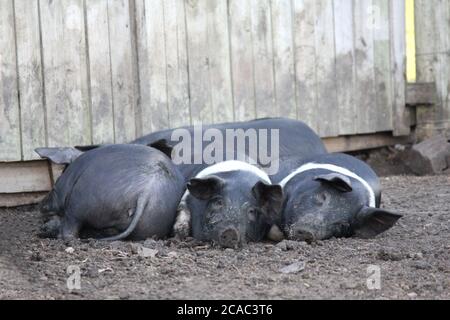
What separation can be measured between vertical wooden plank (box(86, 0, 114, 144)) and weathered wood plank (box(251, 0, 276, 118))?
1262 mm

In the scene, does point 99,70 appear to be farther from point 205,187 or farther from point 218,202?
point 218,202

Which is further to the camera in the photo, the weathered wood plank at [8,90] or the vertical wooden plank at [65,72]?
the vertical wooden plank at [65,72]

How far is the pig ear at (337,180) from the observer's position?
489 cm

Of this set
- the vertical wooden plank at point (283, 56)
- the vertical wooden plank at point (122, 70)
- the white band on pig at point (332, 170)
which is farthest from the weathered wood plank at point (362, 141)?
the white band on pig at point (332, 170)

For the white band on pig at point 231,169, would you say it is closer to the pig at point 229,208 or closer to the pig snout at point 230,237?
the pig at point 229,208

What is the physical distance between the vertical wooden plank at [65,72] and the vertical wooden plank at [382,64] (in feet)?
9.13

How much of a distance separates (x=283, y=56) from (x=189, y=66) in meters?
0.91

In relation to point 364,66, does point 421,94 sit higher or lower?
lower

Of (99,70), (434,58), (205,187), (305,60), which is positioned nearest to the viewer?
(205,187)

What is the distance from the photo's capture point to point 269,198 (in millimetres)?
4926

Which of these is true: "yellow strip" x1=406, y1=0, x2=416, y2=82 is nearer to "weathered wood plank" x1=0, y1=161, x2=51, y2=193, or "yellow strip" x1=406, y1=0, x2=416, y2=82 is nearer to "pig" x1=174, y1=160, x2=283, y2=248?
"pig" x1=174, y1=160, x2=283, y2=248

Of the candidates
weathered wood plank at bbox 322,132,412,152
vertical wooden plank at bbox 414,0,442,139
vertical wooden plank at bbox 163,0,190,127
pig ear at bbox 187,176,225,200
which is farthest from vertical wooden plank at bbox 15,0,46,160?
vertical wooden plank at bbox 414,0,442,139

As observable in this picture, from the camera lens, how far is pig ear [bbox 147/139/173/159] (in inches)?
225

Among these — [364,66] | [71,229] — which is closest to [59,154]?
[71,229]
